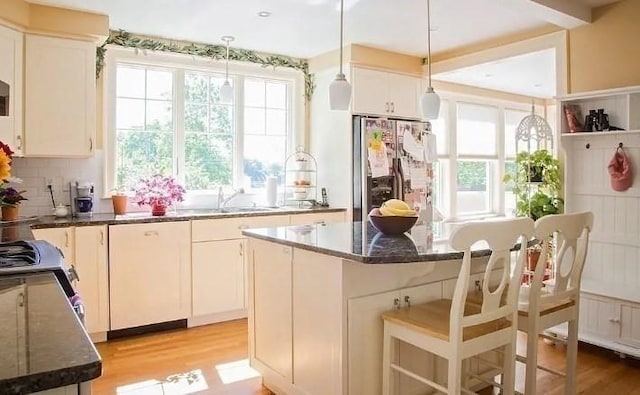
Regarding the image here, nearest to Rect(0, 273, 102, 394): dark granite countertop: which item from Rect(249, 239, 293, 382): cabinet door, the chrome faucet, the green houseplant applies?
Rect(249, 239, 293, 382): cabinet door

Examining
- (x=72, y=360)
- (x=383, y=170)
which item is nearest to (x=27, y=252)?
(x=72, y=360)

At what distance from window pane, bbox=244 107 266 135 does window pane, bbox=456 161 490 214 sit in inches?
109

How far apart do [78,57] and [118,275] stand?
5.63 ft

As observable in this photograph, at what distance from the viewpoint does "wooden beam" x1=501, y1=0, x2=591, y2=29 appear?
325cm

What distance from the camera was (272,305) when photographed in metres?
2.74

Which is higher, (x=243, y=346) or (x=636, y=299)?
(x=636, y=299)

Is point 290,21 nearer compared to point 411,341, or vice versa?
point 411,341

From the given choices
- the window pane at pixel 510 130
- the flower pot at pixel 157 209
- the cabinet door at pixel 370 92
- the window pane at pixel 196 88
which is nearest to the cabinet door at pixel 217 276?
the flower pot at pixel 157 209

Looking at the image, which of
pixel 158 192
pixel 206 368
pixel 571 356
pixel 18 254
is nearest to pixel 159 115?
pixel 158 192

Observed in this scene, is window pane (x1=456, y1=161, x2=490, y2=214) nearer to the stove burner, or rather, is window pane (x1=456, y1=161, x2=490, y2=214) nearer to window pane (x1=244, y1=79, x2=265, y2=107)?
window pane (x1=244, y1=79, x2=265, y2=107)

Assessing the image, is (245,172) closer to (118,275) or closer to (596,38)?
(118,275)

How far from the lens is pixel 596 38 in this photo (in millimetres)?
3639

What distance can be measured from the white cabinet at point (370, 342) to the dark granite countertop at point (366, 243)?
25 centimetres

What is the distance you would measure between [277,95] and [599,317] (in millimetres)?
3608
